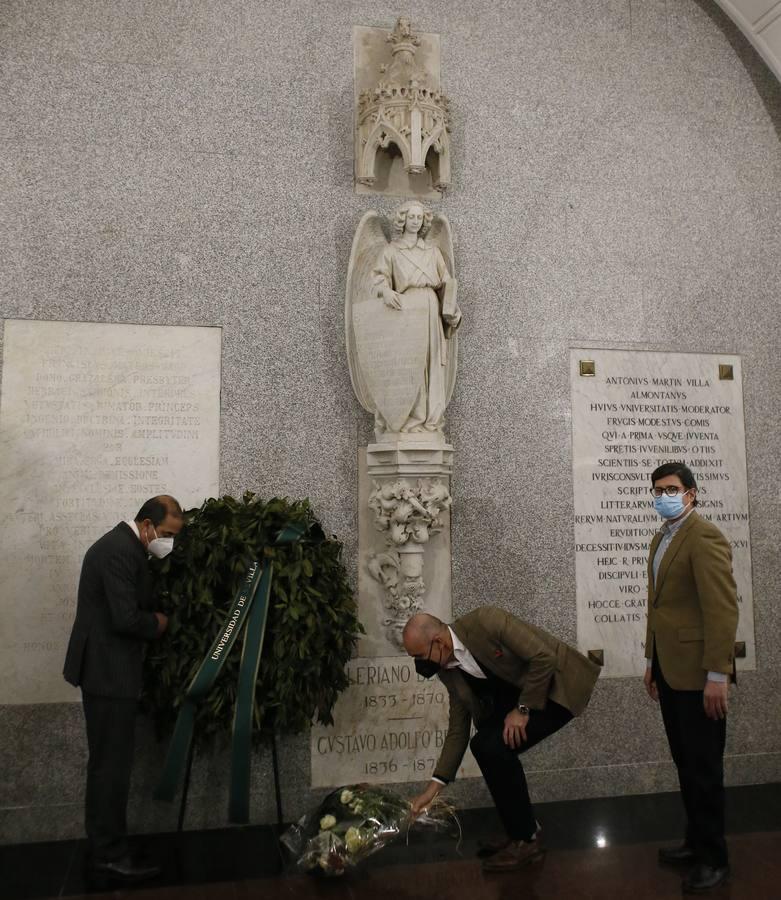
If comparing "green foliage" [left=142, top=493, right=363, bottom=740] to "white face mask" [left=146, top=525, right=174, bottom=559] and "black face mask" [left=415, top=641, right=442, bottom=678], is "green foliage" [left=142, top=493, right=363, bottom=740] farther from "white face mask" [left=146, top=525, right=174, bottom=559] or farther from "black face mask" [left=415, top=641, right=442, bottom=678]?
"black face mask" [left=415, top=641, right=442, bottom=678]

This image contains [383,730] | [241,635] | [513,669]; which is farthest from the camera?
[383,730]

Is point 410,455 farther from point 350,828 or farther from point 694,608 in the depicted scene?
point 350,828

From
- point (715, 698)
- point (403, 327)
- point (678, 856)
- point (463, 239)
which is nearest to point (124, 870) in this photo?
point (678, 856)

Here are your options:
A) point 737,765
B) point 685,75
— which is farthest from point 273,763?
point 685,75

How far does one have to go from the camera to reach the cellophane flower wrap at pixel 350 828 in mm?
2902

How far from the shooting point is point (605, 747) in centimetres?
430

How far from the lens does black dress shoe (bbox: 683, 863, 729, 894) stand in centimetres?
293

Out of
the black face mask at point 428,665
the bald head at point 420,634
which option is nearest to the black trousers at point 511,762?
the black face mask at point 428,665

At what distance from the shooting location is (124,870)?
3.11 m

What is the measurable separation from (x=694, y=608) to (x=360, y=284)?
215 cm

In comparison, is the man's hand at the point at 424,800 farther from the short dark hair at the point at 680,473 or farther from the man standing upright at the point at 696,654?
the short dark hair at the point at 680,473

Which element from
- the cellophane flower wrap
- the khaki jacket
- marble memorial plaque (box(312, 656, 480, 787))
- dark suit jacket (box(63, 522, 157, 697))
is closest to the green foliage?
dark suit jacket (box(63, 522, 157, 697))

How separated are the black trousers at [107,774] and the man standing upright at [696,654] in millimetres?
1968

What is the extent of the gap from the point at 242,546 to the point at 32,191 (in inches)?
77.0
